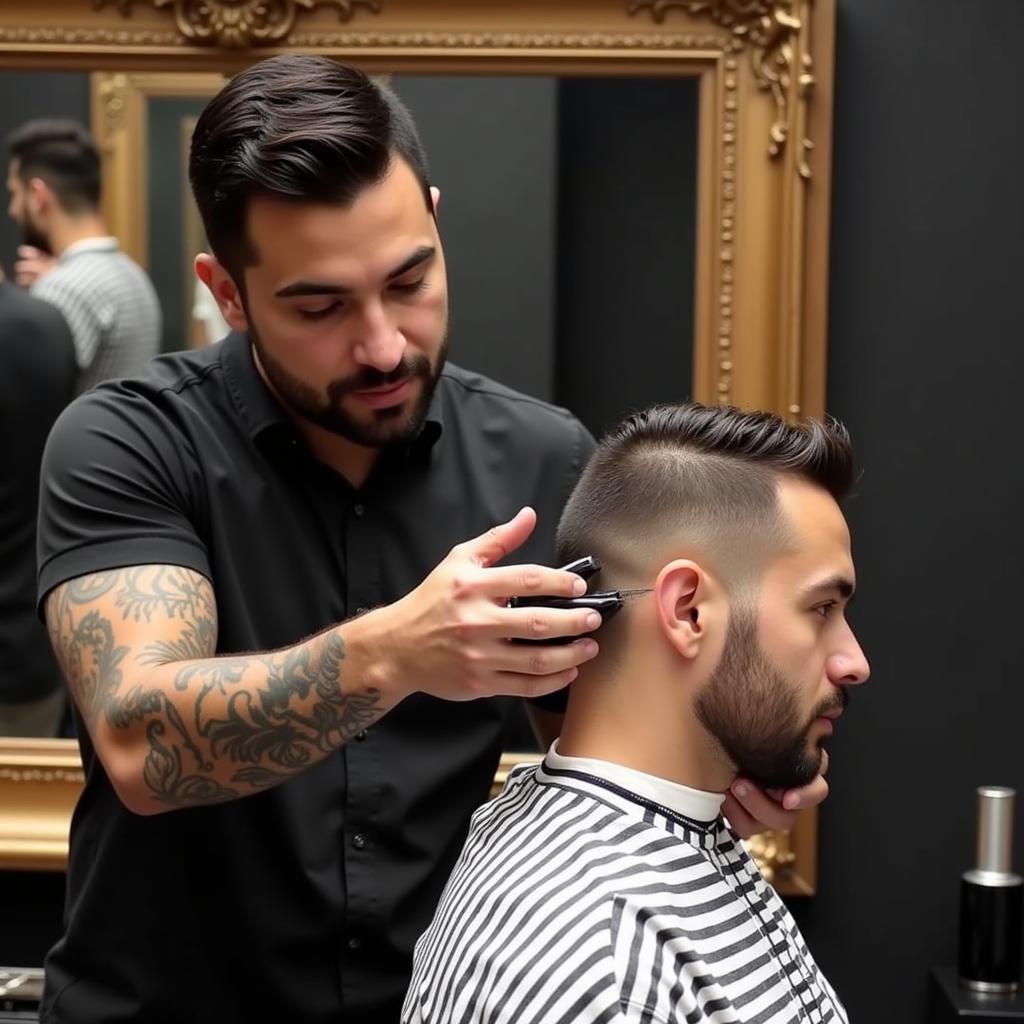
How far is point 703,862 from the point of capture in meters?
1.57

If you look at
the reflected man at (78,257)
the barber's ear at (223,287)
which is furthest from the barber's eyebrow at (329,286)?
the reflected man at (78,257)

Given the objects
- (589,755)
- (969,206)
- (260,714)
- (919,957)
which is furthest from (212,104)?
(919,957)

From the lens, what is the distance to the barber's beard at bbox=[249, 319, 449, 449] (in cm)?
175

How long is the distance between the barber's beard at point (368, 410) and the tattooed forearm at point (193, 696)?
0.26m

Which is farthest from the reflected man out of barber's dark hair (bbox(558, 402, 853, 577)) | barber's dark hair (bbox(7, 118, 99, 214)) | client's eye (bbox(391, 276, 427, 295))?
barber's dark hair (bbox(558, 402, 853, 577))

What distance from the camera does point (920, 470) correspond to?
2.88 meters

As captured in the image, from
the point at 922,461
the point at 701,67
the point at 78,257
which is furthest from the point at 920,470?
the point at 78,257

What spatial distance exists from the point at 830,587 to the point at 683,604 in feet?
0.51

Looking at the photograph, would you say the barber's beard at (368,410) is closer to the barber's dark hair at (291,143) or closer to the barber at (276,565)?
the barber at (276,565)

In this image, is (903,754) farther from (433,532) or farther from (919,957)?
(433,532)

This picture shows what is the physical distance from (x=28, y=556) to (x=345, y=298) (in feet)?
4.54

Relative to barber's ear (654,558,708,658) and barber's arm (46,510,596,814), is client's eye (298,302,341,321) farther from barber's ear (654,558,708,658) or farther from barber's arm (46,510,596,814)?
barber's ear (654,558,708,658)

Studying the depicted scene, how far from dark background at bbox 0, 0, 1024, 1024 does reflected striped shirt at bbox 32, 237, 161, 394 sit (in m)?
0.81

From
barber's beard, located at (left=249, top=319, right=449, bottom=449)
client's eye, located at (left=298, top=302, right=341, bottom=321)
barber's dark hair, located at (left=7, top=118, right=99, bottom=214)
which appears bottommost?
barber's beard, located at (left=249, top=319, right=449, bottom=449)
